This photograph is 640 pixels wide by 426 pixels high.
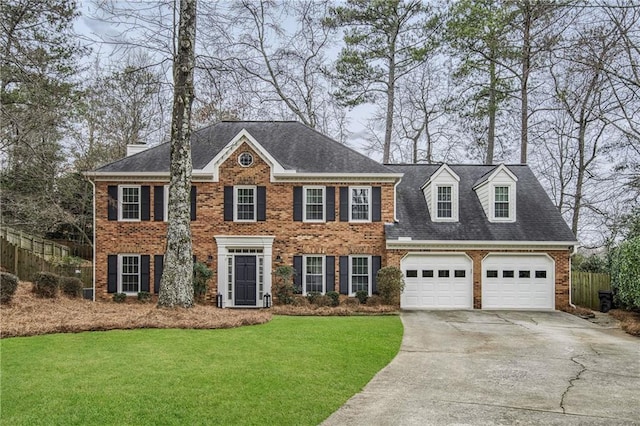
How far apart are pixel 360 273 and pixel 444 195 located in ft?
15.0

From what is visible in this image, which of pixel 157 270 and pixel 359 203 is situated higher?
pixel 359 203

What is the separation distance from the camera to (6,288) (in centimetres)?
1279

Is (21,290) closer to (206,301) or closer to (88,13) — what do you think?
(206,301)

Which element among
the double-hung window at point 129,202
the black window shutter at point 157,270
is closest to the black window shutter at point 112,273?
the black window shutter at point 157,270

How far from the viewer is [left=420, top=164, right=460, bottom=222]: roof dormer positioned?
19.0m

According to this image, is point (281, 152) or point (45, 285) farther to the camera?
point (281, 152)

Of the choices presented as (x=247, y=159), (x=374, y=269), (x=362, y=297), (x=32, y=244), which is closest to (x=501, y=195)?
(x=374, y=269)

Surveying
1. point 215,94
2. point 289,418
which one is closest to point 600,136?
point 215,94

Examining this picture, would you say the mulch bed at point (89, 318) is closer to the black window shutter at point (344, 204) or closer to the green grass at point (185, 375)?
the green grass at point (185, 375)

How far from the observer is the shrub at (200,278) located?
17266 mm

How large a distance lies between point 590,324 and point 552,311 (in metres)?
2.55

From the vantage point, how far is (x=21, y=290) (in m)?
14.8

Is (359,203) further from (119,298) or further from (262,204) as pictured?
(119,298)

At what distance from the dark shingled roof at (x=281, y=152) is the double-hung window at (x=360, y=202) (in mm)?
721
